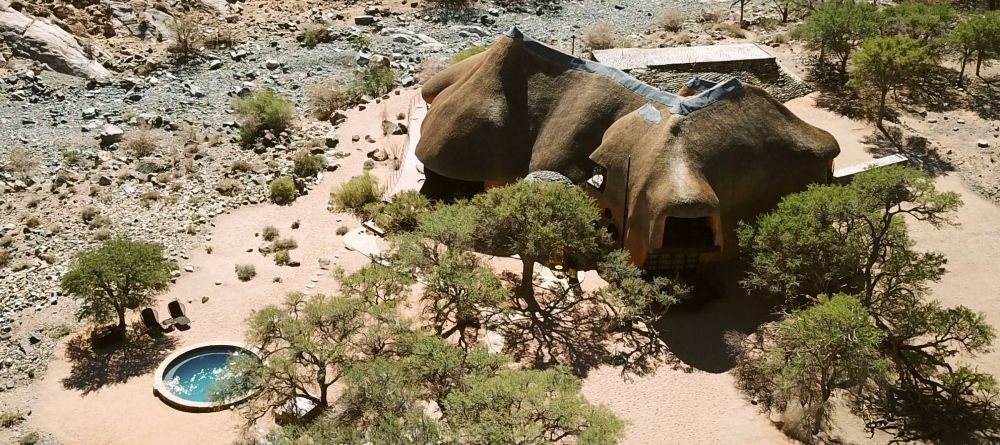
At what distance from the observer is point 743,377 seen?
23812mm

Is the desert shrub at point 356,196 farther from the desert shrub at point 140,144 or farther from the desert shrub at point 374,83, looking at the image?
the desert shrub at point 374,83

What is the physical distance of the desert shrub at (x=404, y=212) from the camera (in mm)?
29703

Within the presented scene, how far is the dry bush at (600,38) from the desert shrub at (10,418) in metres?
32.3

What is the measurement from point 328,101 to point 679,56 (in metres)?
16.6

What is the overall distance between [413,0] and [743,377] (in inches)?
1410

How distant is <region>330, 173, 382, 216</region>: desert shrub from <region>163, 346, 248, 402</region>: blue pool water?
27.4 ft

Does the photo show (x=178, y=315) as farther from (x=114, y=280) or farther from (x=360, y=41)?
(x=360, y=41)

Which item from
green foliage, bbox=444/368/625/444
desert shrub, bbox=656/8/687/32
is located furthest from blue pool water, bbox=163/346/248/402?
desert shrub, bbox=656/8/687/32

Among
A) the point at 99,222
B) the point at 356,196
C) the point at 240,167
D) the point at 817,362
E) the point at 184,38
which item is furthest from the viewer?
the point at 184,38

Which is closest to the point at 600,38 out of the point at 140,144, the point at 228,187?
the point at 228,187

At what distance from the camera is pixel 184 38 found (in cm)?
4491

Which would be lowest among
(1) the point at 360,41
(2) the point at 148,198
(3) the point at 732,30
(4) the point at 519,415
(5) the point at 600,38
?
(3) the point at 732,30

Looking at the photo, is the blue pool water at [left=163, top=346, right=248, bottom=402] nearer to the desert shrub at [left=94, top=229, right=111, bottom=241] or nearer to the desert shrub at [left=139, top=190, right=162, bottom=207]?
the desert shrub at [left=94, top=229, right=111, bottom=241]


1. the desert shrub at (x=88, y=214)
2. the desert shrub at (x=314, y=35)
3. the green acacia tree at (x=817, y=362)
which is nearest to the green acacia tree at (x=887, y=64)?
the green acacia tree at (x=817, y=362)
